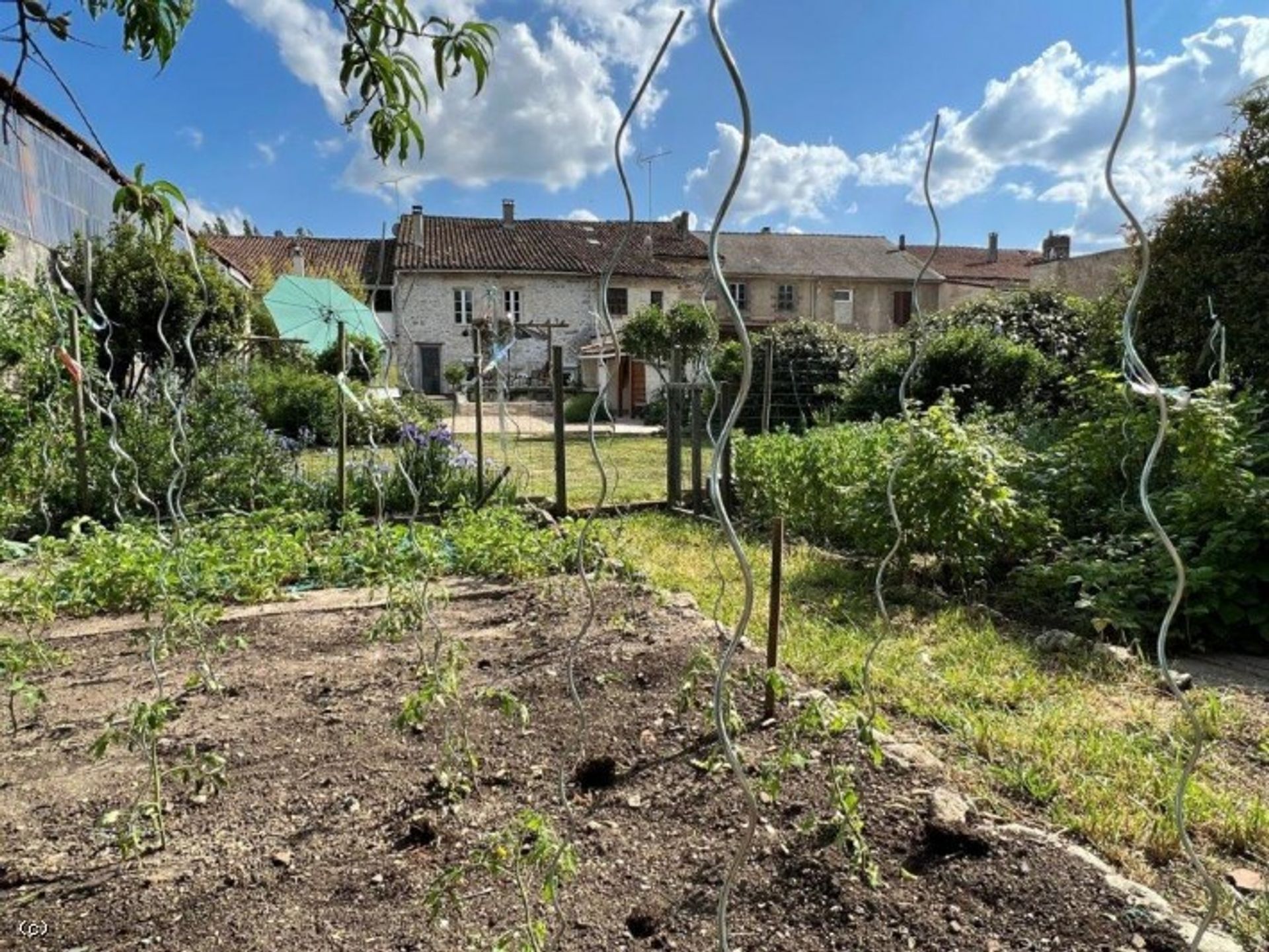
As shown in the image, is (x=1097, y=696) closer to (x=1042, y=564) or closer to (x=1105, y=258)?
(x=1042, y=564)

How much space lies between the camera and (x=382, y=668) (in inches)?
107

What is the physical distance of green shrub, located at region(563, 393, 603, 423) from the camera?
1928 centimetres

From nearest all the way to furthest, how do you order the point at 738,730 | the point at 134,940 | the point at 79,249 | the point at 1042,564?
the point at 134,940
the point at 738,730
the point at 1042,564
the point at 79,249

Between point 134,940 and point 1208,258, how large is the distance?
889 cm

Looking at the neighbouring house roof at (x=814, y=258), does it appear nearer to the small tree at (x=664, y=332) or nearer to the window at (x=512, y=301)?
the window at (x=512, y=301)

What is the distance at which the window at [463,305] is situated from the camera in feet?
94.0

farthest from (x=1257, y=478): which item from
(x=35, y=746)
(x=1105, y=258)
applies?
(x=1105, y=258)

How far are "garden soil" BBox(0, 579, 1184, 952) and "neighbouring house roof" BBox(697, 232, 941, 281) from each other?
98.4 feet

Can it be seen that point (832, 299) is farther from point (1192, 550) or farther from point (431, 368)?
point (1192, 550)

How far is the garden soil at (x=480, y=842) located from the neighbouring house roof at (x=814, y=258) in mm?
29996

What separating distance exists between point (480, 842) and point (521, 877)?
0.28 m

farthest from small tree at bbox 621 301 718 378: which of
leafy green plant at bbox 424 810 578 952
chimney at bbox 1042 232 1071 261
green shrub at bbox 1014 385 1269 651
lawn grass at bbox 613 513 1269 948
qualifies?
chimney at bbox 1042 232 1071 261

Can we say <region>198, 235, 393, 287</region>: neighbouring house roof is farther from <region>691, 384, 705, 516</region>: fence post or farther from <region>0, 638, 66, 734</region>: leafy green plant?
<region>0, 638, 66, 734</region>: leafy green plant

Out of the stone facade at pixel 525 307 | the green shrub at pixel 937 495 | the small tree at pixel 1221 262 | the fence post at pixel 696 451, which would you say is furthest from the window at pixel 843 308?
the green shrub at pixel 937 495
